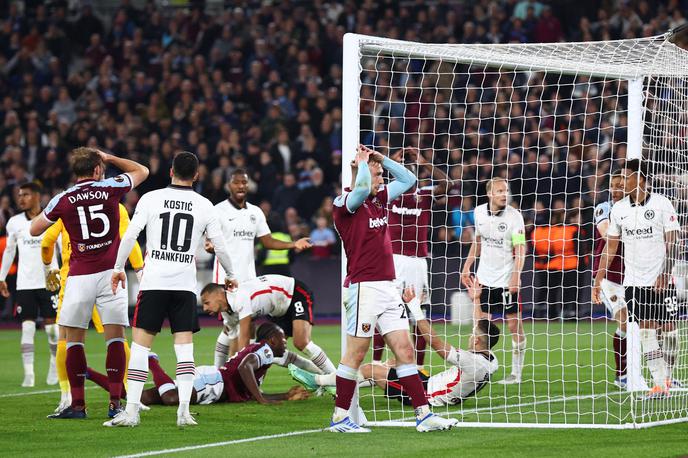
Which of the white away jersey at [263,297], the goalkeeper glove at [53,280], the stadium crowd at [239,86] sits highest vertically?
the stadium crowd at [239,86]

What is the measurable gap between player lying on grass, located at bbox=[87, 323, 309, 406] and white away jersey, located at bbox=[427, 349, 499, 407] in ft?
4.76

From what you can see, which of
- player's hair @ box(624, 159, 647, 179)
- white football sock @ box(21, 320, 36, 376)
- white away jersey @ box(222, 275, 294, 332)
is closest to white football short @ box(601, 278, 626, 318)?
player's hair @ box(624, 159, 647, 179)

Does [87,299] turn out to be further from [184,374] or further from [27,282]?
[27,282]

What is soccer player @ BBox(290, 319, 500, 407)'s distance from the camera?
988 centimetres

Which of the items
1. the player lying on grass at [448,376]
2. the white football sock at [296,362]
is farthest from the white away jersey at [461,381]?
the white football sock at [296,362]

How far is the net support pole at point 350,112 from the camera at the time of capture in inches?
349

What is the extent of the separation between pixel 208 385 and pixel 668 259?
15.2 ft

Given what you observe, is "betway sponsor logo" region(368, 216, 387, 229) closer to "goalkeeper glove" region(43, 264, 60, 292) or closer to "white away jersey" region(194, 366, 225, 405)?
"white away jersey" region(194, 366, 225, 405)

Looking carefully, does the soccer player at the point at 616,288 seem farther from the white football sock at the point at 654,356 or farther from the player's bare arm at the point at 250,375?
the player's bare arm at the point at 250,375

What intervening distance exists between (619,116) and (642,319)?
11.3m

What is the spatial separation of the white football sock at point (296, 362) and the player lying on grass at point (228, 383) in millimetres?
232

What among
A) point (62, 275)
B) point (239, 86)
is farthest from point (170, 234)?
point (239, 86)

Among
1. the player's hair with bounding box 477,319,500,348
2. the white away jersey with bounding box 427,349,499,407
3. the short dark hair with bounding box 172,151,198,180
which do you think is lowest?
the white away jersey with bounding box 427,349,499,407

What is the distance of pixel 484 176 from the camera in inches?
821
